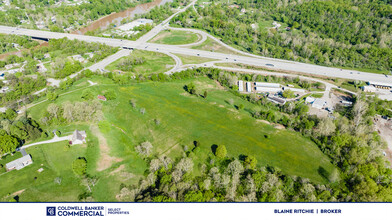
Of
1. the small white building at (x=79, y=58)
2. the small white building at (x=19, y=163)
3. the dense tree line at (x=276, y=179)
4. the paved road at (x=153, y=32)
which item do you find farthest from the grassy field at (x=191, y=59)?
the small white building at (x=19, y=163)

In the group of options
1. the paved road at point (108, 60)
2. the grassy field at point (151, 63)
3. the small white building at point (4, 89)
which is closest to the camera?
the small white building at point (4, 89)

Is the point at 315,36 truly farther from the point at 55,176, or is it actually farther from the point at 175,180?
the point at 55,176

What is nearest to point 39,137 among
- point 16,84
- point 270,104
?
point 16,84

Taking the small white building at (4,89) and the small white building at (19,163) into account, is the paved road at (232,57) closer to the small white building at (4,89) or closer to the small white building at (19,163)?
the small white building at (4,89)
